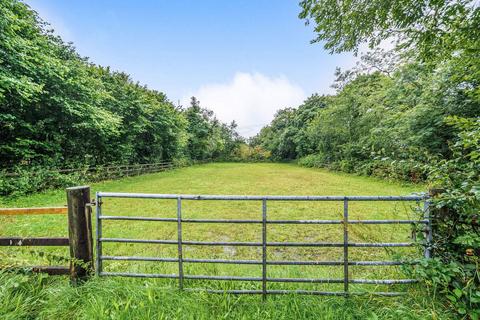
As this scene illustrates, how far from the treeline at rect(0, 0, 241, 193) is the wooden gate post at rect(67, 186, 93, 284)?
784 cm

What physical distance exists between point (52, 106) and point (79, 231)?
1273 cm

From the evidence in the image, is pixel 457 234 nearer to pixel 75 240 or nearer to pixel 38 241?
pixel 75 240

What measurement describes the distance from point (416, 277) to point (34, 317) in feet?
12.8

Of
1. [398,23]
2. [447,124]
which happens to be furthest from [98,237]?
[447,124]

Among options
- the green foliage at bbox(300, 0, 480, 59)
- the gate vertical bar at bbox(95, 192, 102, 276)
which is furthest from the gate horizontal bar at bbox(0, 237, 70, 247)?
the green foliage at bbox(300, 0, 480, 59)

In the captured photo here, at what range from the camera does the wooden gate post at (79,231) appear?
8.25 feet

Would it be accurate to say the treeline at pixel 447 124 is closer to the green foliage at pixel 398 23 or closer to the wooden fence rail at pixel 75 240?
the green foliage at pixel 398 23

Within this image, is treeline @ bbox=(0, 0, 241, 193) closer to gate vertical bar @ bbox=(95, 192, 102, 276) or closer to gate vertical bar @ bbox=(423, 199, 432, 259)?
gate vertical bar @ bbox=(95, 192, 102, 276)

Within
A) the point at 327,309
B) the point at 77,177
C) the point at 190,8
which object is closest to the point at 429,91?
the point at 190,8

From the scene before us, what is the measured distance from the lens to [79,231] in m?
2.53

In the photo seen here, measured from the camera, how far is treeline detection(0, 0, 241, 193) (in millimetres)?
8133

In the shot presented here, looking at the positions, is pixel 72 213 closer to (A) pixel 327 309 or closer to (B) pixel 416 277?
(A) pixel 327 309

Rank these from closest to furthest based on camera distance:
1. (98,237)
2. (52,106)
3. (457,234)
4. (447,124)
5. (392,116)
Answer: (457,234), (98,237), (447,124), (52,106), (392,116)

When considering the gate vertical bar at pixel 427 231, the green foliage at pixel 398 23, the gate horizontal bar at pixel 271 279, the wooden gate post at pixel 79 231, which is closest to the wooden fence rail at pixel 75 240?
the wooden gate post at pixel 79 231
